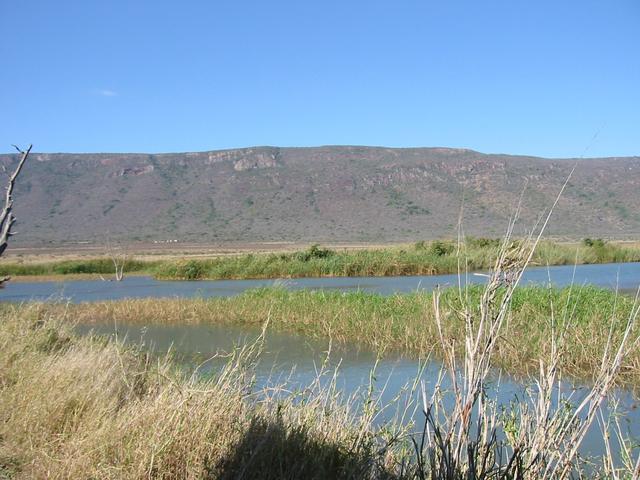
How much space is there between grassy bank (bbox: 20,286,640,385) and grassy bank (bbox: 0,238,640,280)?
14.4 metres

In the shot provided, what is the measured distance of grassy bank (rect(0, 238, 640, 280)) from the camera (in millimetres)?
34594

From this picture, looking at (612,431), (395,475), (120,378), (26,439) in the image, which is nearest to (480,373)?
(395,475)

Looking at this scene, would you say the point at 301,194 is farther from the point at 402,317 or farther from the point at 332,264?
the point at 402,317

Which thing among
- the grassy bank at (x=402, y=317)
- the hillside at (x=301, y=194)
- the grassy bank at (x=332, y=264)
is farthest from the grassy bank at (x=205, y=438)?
the hillside at (x=301, y=194)

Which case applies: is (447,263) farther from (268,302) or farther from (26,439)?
(26,439)

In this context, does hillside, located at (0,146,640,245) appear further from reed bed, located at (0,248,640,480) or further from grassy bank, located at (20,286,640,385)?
reed bed, located at (0,248,640,480)

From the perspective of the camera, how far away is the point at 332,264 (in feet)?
114

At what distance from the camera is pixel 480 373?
274 centimetres

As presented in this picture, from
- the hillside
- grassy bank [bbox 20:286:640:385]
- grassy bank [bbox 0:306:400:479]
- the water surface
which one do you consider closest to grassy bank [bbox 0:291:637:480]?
grassy bank [bbox 0:306:400:479]

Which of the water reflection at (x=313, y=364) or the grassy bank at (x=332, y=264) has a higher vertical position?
the water reflection at (x=313, y=364)

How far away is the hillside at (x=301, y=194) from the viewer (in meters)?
83.6

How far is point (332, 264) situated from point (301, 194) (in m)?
64.2

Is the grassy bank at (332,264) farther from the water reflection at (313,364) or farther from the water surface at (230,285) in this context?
the water reflection at (313,364)

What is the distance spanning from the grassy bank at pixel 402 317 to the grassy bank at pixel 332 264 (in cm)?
1436
